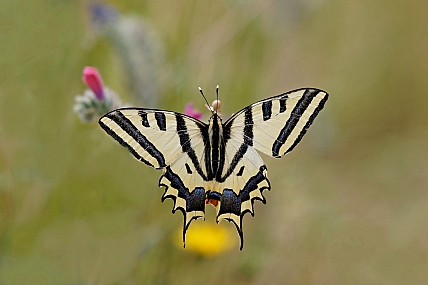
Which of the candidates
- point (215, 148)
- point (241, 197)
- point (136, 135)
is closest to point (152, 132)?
point (136, 135)

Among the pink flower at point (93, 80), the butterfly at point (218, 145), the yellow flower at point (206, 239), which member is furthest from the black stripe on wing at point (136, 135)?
the yellow flower at point (206, 239)

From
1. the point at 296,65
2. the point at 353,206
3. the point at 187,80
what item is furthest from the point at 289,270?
the point at 296,65

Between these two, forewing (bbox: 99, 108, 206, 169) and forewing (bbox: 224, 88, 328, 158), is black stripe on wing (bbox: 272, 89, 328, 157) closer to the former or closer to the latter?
forewing (bbox: 224, 88, 328, 158)

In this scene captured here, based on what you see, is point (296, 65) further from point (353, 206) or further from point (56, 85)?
point (56, 85)

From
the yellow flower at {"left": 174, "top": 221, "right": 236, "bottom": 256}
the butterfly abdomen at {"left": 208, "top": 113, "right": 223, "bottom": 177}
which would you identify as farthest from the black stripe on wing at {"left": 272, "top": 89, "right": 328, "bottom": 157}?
the yellow flower at {"left": 174, "top": 221, "right": 236, "bottom": 256}

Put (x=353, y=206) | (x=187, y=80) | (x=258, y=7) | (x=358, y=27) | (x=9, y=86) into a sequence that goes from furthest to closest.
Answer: (x=358, y=27) → (x=353, y=206) → (x=258, y=7) → (x=187, y=80) → (x=9, y=86)

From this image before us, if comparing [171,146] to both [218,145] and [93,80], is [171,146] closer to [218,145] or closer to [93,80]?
[218,145]
